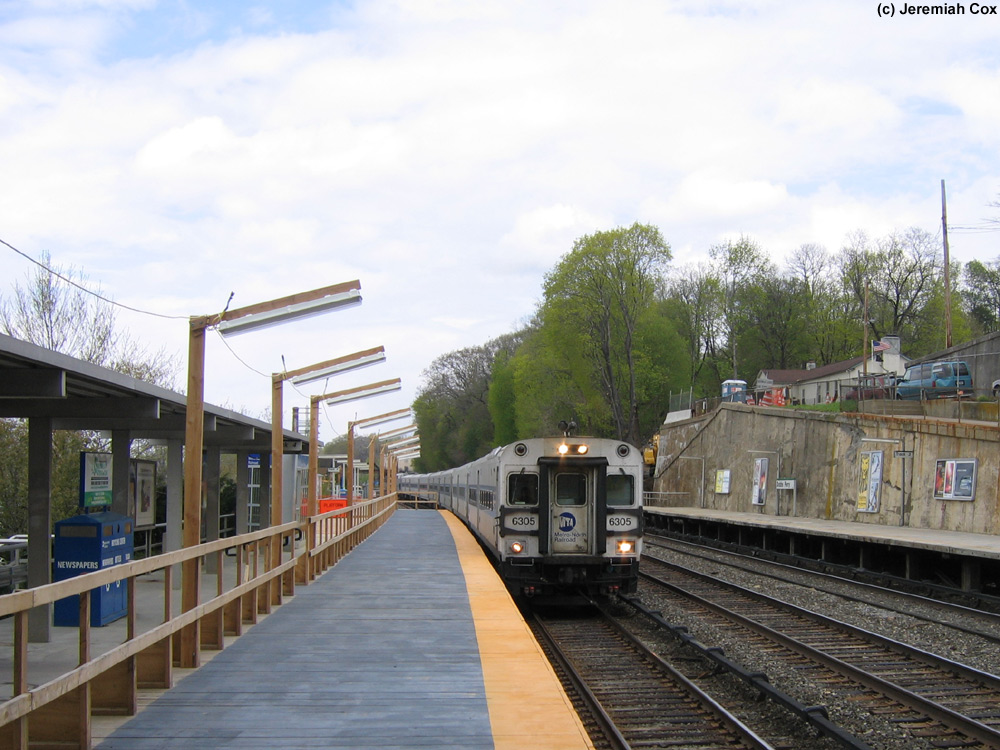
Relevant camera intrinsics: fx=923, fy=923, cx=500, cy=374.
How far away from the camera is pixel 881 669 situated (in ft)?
31.5

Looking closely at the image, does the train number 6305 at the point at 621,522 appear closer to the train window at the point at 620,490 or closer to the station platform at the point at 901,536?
the train window at the point at 620,490

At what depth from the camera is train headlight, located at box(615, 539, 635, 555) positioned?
13.3 m

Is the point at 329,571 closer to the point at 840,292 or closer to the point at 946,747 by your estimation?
the point at 946,747

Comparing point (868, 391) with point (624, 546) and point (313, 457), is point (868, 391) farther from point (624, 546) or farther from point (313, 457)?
point (313, 457)

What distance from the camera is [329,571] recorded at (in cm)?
1433

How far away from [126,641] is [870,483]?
22.1 metres

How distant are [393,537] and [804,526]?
32.8 feet

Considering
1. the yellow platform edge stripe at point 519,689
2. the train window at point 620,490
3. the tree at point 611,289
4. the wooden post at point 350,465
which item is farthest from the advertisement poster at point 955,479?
the tree at point 611,289

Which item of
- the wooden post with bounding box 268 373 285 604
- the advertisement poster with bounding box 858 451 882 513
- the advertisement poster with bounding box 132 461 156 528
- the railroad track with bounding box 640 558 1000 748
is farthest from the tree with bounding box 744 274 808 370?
the wooden post with bounding box 268 373 285 604

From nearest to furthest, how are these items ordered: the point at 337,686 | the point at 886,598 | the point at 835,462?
1. the point at 337,686
2. the point at 886,598
3. the point at 835,462

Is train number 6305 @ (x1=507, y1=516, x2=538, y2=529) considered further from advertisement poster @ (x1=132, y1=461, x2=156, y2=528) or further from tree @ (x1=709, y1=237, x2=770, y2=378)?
tree @ (x1=709, y1=237, x2=770, y2=378)

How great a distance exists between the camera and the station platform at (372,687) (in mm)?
5188

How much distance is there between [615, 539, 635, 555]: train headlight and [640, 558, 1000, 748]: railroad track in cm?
135

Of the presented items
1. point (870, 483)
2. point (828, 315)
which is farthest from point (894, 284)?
point (870, 483)
